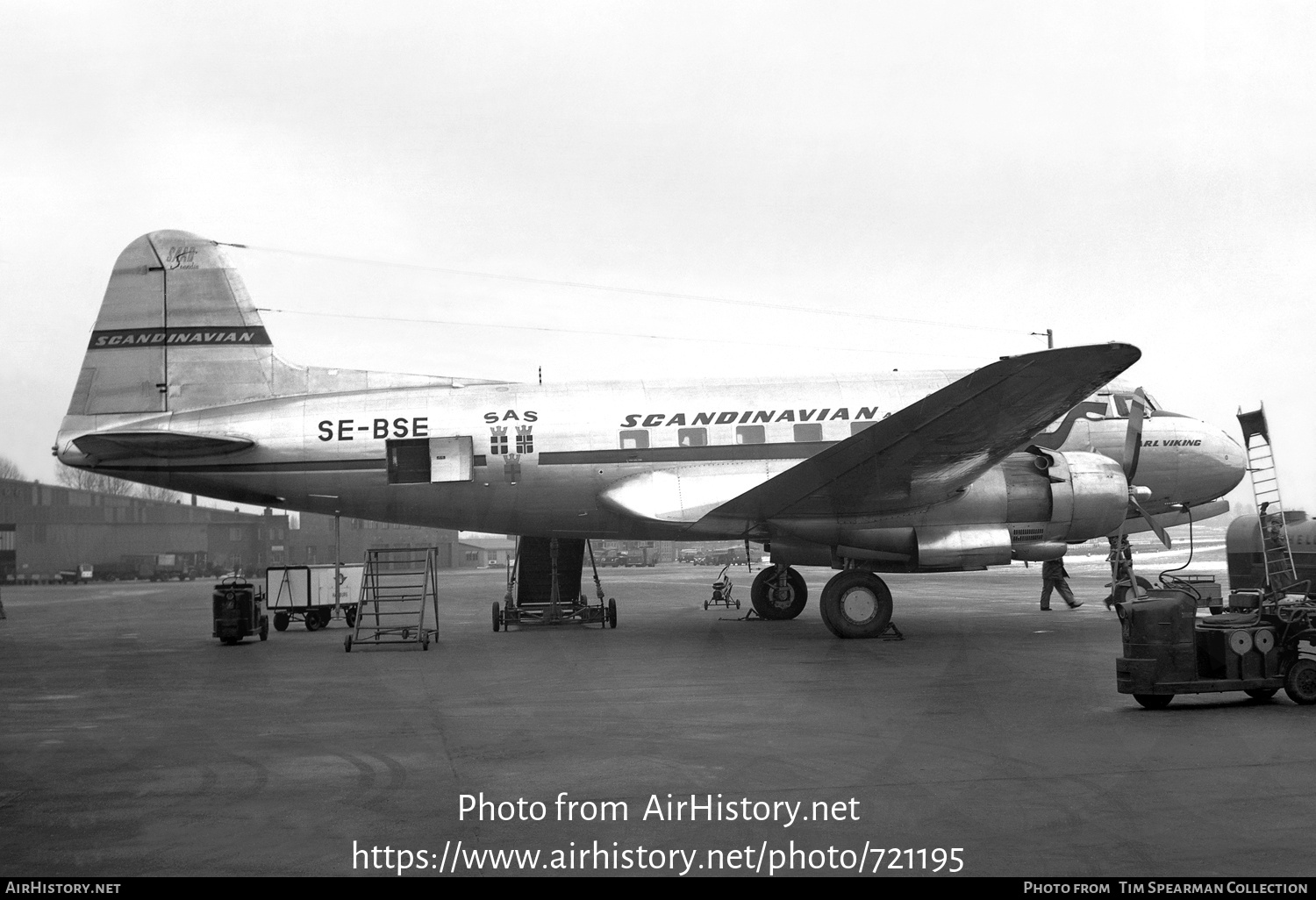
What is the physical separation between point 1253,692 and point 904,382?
391 inches

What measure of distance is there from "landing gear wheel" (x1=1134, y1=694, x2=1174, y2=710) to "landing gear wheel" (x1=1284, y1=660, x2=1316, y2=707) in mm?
1109

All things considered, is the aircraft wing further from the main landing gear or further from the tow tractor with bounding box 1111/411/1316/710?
the tow tractor with bounding box 1111/411/1316/710

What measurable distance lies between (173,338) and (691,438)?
975 centimetres

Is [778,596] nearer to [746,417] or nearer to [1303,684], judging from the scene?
[746,417]

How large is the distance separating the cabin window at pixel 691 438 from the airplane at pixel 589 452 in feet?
0.12

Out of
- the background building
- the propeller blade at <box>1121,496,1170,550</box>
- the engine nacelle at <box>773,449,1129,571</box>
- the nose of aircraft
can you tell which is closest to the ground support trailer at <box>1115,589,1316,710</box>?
the engine nacelle at <box>773,449,1129,571</box>

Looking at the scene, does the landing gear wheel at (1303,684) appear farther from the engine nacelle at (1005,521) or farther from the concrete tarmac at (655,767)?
the engine nacelle at (1005,521)

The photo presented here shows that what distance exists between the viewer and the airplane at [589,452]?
1675 centimetres

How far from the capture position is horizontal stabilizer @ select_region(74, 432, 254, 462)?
17078mm

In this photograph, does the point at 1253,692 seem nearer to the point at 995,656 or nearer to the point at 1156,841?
the point at 995,656

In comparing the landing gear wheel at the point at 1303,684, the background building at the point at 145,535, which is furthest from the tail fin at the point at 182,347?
the background building at the point at 145,535

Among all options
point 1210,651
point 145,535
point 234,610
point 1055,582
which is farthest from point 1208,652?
point 145,535

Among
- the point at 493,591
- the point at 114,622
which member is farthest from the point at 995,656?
the point at 493,591
